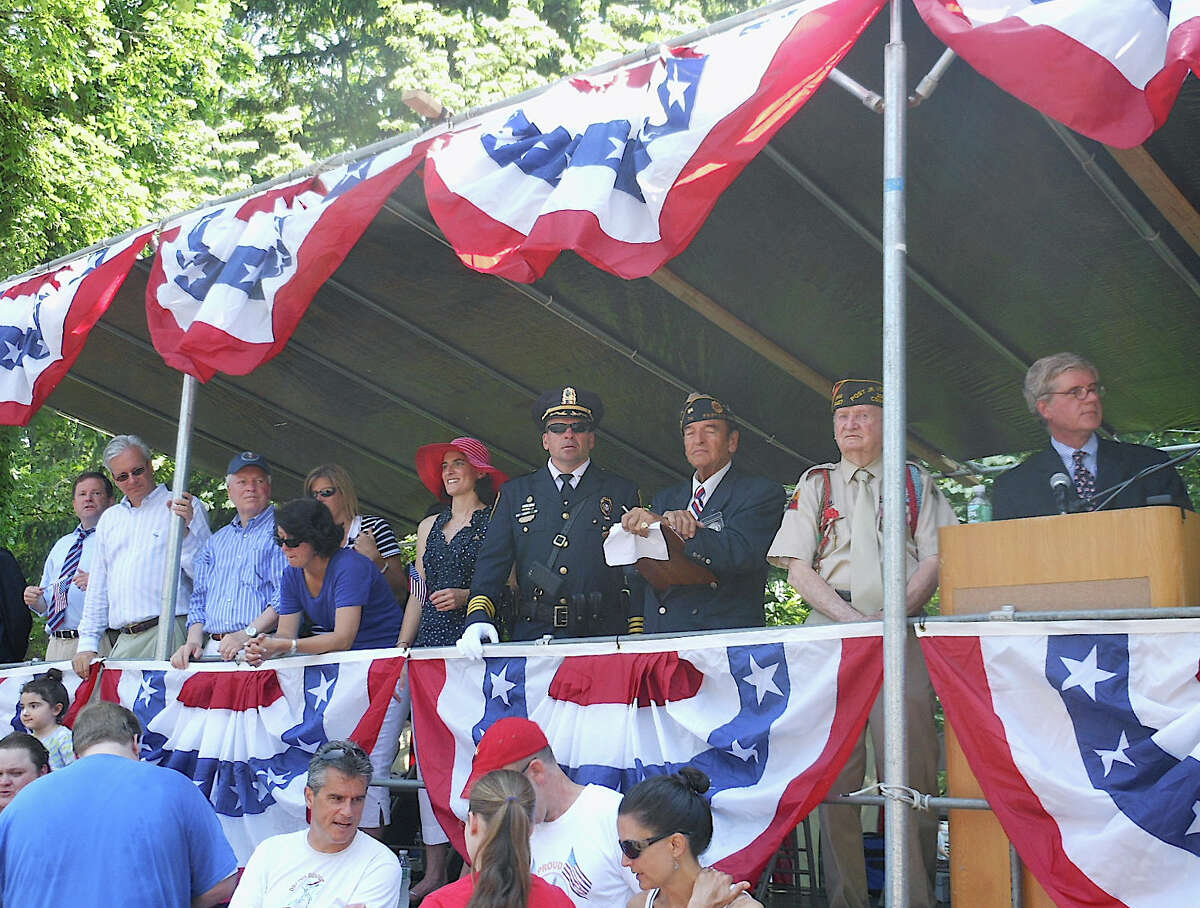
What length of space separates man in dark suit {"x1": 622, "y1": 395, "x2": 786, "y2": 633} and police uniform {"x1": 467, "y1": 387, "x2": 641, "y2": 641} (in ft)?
0.88

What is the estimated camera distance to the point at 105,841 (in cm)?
444

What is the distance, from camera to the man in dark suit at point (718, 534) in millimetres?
4961

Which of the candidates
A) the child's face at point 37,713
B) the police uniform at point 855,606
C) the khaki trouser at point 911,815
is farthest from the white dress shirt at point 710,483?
the child's face at point 37,713

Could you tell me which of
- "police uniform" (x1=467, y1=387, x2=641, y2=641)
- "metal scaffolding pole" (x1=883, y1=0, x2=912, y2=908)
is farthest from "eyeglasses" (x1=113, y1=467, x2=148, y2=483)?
"metal scaffolding pole" (x1=883, y1=0, x2=912, y2=908)

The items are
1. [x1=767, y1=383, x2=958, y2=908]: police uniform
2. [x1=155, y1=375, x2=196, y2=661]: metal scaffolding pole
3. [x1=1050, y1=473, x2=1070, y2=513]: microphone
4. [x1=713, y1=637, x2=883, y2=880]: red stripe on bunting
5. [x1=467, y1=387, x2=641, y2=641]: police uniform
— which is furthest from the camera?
[x1=155, y1=375, x2=196, y2=661]: metal scaffolding pole

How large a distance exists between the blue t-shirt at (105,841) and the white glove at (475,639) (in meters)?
1.16

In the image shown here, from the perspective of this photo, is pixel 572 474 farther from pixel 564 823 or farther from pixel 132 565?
pixel 132 565

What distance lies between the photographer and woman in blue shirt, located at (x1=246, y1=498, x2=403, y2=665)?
5840 millimetres

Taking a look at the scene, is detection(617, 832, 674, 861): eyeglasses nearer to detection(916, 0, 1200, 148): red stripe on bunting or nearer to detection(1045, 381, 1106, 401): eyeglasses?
detection(1045, 381, 1106, 401): eyeglasses

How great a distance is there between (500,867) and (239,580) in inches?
139

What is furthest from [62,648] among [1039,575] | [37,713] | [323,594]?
[1039,575]

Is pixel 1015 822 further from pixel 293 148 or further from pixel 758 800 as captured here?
pixel 293 148

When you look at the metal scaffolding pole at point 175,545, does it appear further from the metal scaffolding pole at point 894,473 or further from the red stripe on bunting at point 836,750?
the metal scaffolding pole at point 894,473

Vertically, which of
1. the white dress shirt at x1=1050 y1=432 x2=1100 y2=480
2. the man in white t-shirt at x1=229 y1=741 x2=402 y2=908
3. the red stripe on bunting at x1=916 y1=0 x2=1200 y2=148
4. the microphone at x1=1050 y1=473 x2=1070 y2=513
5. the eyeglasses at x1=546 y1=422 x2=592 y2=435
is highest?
the red stripe on bunting at x1=916 y1=0 x2=1200 y2=148
